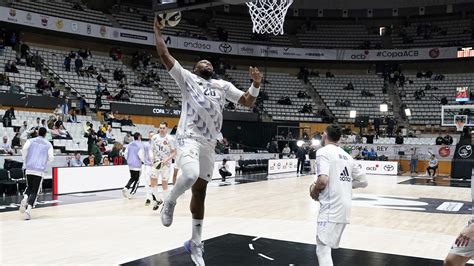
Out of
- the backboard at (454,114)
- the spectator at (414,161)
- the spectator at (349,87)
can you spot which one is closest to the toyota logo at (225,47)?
the spectator at (349,87)

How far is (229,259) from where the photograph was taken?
613 centimetres

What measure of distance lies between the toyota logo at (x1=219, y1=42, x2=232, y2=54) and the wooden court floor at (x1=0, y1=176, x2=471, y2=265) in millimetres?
21776

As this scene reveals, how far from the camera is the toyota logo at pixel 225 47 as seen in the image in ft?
113

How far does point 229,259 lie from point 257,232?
231 cm

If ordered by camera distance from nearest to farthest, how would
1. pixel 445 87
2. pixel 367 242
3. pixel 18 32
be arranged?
pixel 367 242, pixel 18 32, pixel 445 87

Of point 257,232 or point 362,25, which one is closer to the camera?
point 257,232

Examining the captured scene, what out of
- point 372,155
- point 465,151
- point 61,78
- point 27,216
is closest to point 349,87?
point 372,155

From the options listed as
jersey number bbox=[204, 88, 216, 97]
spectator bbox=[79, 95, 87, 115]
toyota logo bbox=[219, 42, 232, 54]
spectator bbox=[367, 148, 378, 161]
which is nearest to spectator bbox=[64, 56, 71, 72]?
spectator bbox=[79, 95, 87, 115]

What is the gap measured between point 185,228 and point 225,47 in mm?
27352

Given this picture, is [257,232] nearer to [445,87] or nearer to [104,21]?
[104,21]

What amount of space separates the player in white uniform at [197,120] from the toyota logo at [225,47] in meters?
29.8

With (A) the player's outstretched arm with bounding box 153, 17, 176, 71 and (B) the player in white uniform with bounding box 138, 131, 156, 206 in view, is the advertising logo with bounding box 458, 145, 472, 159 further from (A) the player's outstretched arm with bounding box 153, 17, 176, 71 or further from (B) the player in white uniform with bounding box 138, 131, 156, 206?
(A) the player's outstretched arm with bounding box 153, 17, 176, 71

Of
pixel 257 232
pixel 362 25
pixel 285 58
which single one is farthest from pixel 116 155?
pixel 362 25

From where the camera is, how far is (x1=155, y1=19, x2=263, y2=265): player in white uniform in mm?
4703
